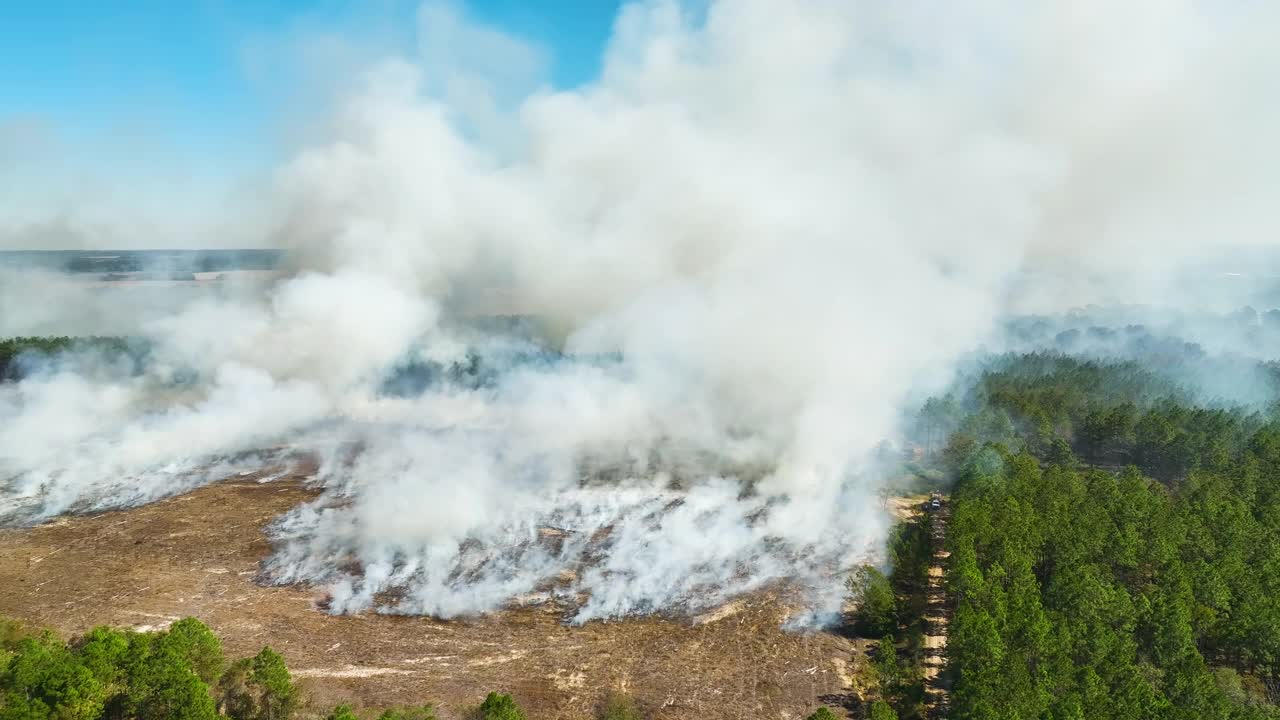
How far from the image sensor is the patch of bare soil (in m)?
28.0

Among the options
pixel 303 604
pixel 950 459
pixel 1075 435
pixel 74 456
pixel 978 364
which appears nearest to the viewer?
pixel 303 604

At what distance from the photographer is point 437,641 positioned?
103 ft

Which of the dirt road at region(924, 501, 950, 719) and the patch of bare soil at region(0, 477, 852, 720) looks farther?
the dirt road at region(924, 501, 950, 719)

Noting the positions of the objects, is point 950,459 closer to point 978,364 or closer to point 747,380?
point 747,380

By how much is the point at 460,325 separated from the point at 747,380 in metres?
42.1

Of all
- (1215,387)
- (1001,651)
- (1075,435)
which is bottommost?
(1001,651)

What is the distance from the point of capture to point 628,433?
187ft

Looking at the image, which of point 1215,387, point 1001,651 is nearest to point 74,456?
point 1001,651

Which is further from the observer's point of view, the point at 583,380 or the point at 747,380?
the point at 583,380

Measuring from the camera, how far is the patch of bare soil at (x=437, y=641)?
28.0 m

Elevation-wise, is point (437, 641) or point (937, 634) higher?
point (937, 634)

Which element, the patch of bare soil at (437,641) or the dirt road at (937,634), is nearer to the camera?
the patch of bare soil at (437,641)

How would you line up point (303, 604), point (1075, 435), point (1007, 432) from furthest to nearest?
1. point (1075, 435)
2. point (1007, 432)
3. point (303, 604)

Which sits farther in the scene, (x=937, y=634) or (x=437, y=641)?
(x=937, y=634)
